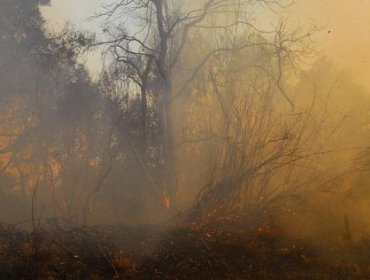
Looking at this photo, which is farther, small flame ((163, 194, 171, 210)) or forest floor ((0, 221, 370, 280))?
small flame ((163, 194, 171, 210))

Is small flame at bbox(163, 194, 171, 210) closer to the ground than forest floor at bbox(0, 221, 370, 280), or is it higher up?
higher up

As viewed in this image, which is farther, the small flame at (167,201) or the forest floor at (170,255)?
the small flame at (167,201)

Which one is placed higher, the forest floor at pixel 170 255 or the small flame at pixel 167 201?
the small flame at pixel 167 201

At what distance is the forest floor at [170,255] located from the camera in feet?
20.1

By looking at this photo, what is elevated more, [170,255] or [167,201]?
[167,201]

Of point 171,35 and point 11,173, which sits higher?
point 171,35

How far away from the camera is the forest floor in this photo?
20.1 feet

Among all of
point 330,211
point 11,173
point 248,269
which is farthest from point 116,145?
point 248,269

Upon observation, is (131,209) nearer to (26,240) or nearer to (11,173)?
(11,173)

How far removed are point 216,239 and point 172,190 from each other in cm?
446

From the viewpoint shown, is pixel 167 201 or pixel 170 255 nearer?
pixel 170 255

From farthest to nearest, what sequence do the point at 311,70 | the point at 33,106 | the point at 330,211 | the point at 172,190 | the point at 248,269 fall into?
1. the point at 33,106
2. the point at 311,70
3. the point at 172,190
4. the point at 330,211
5. the point at 248,269

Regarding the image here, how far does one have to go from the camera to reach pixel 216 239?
740 cm

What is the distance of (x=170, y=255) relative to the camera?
677cm
